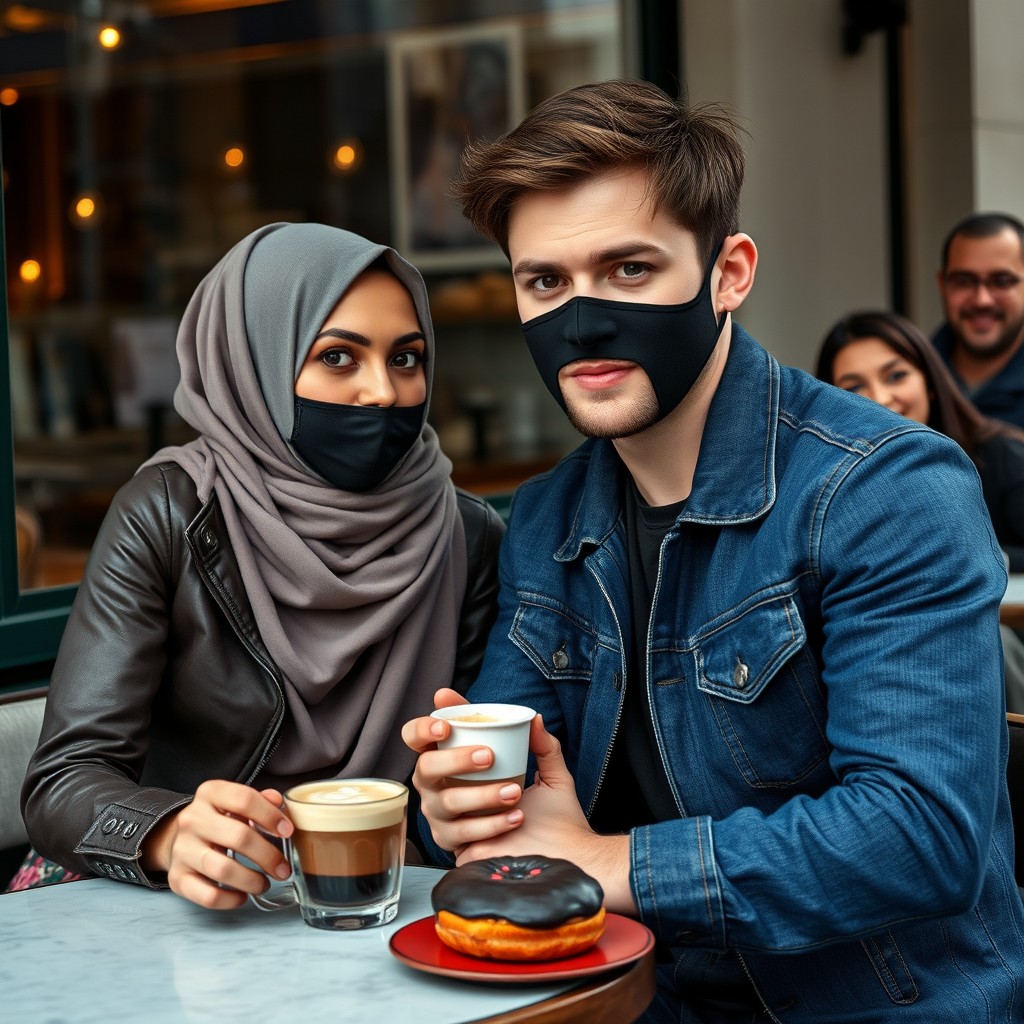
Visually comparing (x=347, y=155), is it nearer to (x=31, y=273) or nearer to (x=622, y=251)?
(x=31, y=273)

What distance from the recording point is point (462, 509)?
2.36 metres

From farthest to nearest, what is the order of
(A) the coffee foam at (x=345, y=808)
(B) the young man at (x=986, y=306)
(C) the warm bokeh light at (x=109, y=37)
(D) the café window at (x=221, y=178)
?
(C) the warm bokeh light at (x=109, y=37) → (D) the café window at (x=221, y=178) → (B) the young man at (x=986, y=306) → (A) the coffee foam at (x=345, y=808)

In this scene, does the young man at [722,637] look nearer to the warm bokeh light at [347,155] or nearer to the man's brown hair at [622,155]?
the man's brown hair at [622,155]

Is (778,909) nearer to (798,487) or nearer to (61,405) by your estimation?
(798,487)

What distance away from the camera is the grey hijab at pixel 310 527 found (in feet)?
6.54

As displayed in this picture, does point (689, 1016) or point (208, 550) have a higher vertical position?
point (208, 550)

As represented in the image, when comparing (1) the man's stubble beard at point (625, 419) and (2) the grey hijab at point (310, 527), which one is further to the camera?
(2) the grey hijab at point (310, 527)

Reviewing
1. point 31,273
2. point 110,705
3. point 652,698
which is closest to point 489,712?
point 652,698

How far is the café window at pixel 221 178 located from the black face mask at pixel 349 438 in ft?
13.9

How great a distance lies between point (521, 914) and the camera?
1229 millimetres

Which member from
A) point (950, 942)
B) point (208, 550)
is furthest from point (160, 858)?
point (950, 942)

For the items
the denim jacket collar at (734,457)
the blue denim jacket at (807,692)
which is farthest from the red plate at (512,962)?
the denim jacket collar at (734,457)

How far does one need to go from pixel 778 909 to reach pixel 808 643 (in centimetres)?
34

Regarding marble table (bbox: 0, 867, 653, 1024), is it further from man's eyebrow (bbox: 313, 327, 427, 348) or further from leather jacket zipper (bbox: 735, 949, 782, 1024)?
man's eyebrow (bbox: 313, 327, 427, 348)
